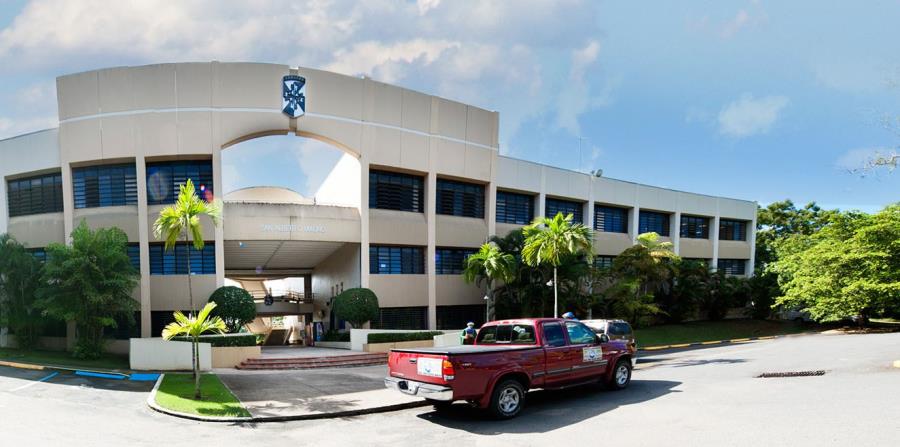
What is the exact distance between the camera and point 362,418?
418 inches

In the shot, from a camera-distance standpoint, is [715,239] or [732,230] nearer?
[715,239]

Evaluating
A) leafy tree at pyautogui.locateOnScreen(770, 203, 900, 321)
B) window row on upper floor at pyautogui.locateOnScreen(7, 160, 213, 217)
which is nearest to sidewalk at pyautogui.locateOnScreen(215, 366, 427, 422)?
window row on upper floor at pyautogui.locateOnScreen(7, 160, 213, 217)

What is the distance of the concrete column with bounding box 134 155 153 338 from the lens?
22.6 m

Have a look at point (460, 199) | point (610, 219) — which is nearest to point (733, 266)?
point (610, 219)

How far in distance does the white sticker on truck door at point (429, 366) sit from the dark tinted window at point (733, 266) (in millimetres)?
39275

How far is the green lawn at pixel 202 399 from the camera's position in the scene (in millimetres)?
11078

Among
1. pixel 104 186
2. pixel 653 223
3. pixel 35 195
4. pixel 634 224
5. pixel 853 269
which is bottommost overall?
pixel 853 269

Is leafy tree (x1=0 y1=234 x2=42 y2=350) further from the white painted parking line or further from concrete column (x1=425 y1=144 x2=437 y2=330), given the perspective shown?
concrete column (x1=425 y1=144 x2=437 y2=330)

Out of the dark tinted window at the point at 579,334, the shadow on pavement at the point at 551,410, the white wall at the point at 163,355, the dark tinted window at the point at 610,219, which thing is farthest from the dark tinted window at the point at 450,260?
the dark tinted window at the point at 579,334

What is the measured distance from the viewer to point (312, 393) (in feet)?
Result: 44.7

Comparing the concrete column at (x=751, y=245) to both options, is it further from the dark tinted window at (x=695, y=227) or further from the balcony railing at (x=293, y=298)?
the balcony railing at (x=293, y=298)

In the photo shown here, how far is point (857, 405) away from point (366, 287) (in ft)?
62.9

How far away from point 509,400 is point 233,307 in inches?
612

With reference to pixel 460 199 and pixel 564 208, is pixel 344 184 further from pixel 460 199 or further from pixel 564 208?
pixel 564 208
